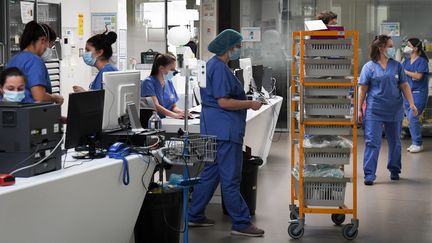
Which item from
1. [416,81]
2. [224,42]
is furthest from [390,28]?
[224,42]

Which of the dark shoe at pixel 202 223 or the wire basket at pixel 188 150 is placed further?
the dark shoe at pixel 202 223

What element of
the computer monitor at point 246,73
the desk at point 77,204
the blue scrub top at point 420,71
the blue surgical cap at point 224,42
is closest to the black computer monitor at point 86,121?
the desk at point 77,204

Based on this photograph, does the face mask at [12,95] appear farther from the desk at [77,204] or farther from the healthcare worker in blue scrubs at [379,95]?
the healthcare worker in blue scrubs at [379,95]

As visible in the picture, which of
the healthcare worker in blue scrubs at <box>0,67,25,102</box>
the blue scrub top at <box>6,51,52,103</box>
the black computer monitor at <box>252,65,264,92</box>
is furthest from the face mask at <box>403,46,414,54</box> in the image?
the healthcare worker in blue scrubs at <box>0,67,25,102</box>

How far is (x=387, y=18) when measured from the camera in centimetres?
1221

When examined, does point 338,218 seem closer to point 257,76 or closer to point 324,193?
point 324,193

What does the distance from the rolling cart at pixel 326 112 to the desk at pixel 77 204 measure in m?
1.37

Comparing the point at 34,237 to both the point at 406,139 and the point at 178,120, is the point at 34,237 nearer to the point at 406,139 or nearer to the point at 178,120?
the point at 178,120

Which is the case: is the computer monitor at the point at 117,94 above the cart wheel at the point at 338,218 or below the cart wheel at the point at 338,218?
above

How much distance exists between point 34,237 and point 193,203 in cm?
238

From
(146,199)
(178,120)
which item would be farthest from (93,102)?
(178,120)

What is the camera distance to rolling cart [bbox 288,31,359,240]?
5547 millimetres

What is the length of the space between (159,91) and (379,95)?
7.51 ft

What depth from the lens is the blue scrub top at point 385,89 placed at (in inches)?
299
